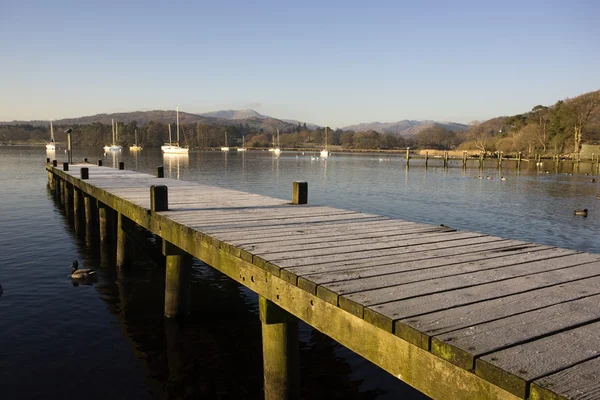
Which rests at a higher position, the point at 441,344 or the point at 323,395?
the point at 441,344

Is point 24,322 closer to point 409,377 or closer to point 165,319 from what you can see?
point 165,319

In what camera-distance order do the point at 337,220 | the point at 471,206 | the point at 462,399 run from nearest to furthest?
the point at 462,399 < the point at 337,220 < the point at 471,206

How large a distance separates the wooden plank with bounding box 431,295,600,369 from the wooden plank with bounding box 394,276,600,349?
74mm

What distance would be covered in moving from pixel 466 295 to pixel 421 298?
0.45 m

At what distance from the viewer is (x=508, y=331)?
3248 millimetres

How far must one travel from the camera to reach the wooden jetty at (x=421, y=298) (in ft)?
9.38

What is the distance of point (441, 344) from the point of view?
3.05 meters

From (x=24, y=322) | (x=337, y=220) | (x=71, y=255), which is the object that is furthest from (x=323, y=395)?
(x=71, y=255)

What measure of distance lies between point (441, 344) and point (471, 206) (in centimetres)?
2875

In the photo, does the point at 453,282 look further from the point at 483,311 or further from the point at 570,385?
the point at 570,385

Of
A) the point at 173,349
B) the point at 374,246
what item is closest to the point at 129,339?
the point at 173,349

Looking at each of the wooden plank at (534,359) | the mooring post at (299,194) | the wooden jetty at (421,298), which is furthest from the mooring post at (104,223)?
the wooden plank at (534,359)

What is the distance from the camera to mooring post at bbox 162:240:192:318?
9203 millimetres

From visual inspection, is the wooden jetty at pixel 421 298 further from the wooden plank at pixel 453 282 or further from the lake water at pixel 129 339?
the lake water at pixel 129 339
